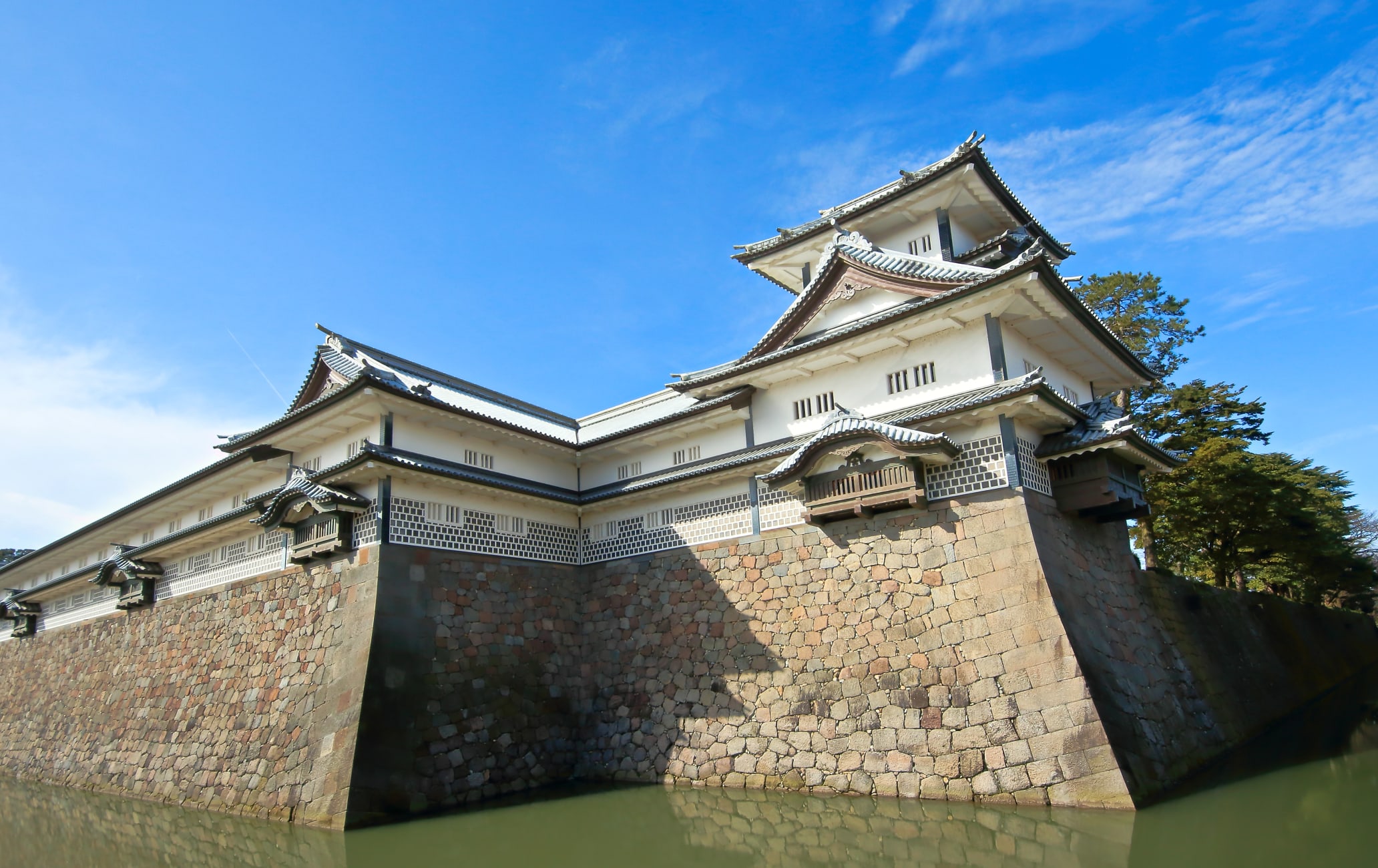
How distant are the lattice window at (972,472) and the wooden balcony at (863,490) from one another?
25cm

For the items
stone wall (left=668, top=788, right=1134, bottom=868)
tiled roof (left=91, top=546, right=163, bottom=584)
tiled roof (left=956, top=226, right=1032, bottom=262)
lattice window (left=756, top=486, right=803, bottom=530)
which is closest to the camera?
stone wall (left=668, top=788, right=1134, bottom=868)

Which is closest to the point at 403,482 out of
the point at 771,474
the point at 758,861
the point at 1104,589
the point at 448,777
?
the point at 448,777

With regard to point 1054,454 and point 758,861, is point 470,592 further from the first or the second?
point 1054,454

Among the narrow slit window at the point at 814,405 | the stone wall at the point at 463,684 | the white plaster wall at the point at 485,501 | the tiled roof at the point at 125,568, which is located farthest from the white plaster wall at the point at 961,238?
the tiled roof at the point at 125,568

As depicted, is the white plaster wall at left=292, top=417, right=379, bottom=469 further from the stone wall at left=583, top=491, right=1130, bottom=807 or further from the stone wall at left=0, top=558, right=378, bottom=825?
the stone wall at left=583, top=491, right=1130, bottom=807

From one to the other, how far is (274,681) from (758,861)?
8901 mm

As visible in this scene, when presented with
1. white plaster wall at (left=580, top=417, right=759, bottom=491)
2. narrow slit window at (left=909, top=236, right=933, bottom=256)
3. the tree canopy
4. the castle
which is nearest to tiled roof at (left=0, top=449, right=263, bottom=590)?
the castle

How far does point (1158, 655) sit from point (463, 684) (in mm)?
10604

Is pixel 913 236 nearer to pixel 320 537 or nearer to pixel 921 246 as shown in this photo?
pixel 921 246

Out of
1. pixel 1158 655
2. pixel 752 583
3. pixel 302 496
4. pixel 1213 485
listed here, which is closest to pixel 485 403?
pixel 302 496

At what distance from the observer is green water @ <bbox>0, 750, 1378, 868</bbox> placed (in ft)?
24.5

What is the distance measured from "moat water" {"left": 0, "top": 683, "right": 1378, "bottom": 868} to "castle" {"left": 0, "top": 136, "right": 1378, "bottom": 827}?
0.51 meters

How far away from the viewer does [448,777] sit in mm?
11422

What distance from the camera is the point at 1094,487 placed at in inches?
428
